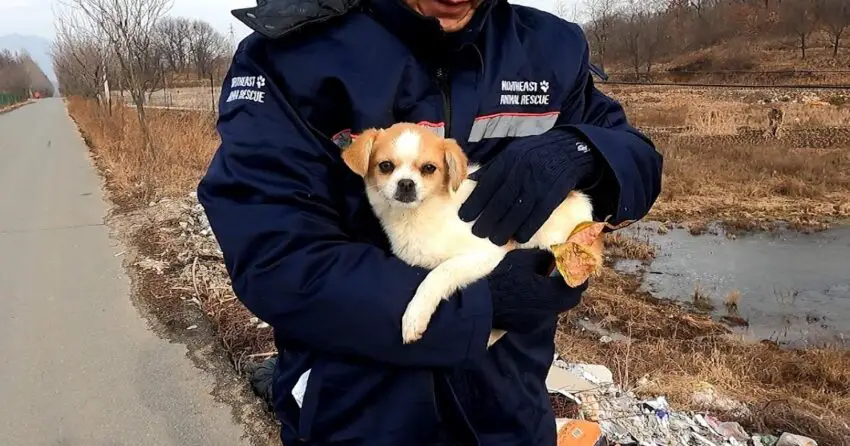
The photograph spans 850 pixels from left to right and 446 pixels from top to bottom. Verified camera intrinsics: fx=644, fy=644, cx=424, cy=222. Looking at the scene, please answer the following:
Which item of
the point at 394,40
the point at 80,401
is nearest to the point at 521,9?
the point at 394,40

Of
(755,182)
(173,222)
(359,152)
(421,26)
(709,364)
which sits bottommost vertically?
(709,364)

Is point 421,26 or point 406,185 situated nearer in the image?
point 421,26

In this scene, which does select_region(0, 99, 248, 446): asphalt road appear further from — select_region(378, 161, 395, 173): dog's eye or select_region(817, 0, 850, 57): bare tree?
select_region(817, 0, 850, 57): bare tree

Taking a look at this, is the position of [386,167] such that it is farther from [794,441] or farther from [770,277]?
[770,277]

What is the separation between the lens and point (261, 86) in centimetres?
154

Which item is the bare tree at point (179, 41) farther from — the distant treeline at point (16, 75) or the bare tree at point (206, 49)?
the distant treeline at point (16, 75)

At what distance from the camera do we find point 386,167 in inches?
72.8

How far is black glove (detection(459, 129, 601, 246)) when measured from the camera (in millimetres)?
1681

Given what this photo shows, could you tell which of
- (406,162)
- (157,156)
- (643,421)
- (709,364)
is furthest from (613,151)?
(157,156)

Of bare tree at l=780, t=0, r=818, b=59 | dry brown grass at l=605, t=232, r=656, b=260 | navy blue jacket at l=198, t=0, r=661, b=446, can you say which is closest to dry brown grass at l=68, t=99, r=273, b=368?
navy blue jacket at l=198, t=0, r=661, b=446

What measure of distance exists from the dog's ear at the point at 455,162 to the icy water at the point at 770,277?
7258mm

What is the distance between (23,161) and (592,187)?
15.6m

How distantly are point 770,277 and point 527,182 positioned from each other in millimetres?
9816

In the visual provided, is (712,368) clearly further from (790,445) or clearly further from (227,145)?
(227,145)
